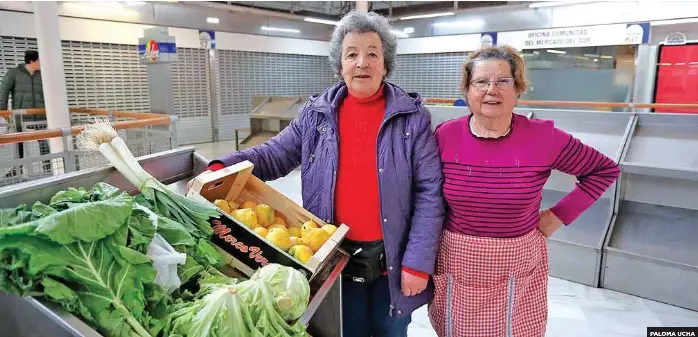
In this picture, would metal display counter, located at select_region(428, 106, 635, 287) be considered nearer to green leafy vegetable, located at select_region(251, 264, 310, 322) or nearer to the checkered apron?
the checkered apron

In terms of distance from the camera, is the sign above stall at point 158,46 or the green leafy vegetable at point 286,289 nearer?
the green leafy vegetable at point 286,289

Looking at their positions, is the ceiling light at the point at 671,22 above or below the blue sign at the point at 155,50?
above

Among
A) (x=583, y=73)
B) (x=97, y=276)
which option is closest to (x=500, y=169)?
(x=97, y=276)

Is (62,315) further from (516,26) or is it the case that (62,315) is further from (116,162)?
(516,26)

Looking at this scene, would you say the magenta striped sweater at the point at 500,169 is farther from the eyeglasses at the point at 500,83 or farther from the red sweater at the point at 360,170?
the red sweater at the point at 360,170

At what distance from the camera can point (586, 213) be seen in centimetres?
413

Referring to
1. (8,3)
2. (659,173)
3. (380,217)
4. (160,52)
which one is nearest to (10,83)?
(160,52)

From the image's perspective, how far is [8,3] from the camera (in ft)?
26.7

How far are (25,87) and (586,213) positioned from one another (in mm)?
6930

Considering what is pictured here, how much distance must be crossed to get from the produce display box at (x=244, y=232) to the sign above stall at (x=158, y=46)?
5.11 meters

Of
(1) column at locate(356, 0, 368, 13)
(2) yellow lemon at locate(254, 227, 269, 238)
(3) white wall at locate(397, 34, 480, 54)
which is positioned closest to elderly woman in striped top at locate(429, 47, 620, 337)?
(2) yellow lemon at locate(254, 227, 269, 238)

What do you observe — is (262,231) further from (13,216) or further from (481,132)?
(481,132)

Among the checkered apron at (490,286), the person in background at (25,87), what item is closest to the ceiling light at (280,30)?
the person in background at (25,87)

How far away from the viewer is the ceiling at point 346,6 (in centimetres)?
1166
